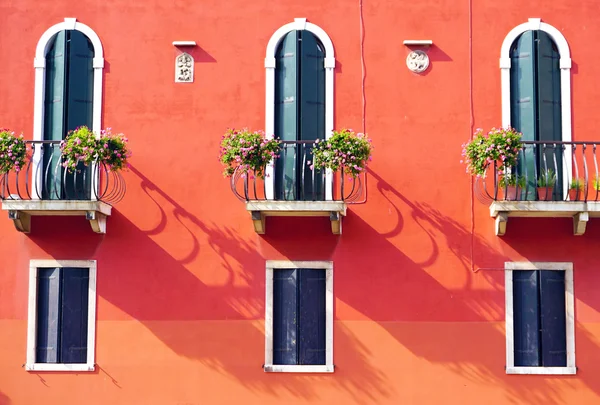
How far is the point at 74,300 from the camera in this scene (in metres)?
13.6

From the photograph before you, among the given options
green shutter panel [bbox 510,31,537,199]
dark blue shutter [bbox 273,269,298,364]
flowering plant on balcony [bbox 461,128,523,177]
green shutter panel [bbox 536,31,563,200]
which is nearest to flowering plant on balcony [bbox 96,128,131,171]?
dark blue shutter [bbox 273,269,298,364]

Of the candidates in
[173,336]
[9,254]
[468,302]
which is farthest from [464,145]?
[9,254]

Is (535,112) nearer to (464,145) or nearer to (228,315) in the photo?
(464,145)

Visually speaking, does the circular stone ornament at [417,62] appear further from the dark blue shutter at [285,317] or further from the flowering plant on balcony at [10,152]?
the flowering plant on balcony at [10,152]

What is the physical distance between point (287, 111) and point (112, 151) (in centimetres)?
268

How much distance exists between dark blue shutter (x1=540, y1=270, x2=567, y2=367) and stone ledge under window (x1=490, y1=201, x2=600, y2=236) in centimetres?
90

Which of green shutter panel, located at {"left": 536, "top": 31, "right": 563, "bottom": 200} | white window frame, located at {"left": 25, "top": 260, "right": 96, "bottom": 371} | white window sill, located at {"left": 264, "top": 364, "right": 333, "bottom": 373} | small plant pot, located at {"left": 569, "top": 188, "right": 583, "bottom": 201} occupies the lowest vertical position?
white window sill, located at {"left": 264, "top": 364, "right": 333, "bottom": 373}

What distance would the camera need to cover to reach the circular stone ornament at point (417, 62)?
1391cm

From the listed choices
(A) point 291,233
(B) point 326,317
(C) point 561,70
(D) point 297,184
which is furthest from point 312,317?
(C) point 561,70

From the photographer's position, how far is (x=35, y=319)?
1353 cm

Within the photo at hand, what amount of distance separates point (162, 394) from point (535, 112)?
689cm

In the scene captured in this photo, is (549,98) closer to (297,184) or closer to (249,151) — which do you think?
(297,184)

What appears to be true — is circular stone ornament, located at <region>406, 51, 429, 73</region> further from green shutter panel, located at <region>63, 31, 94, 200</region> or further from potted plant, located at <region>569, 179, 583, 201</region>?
green shutter panel, located at <region>63, 31, 94, 200</region>

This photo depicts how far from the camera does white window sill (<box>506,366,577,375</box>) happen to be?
13188 mm
